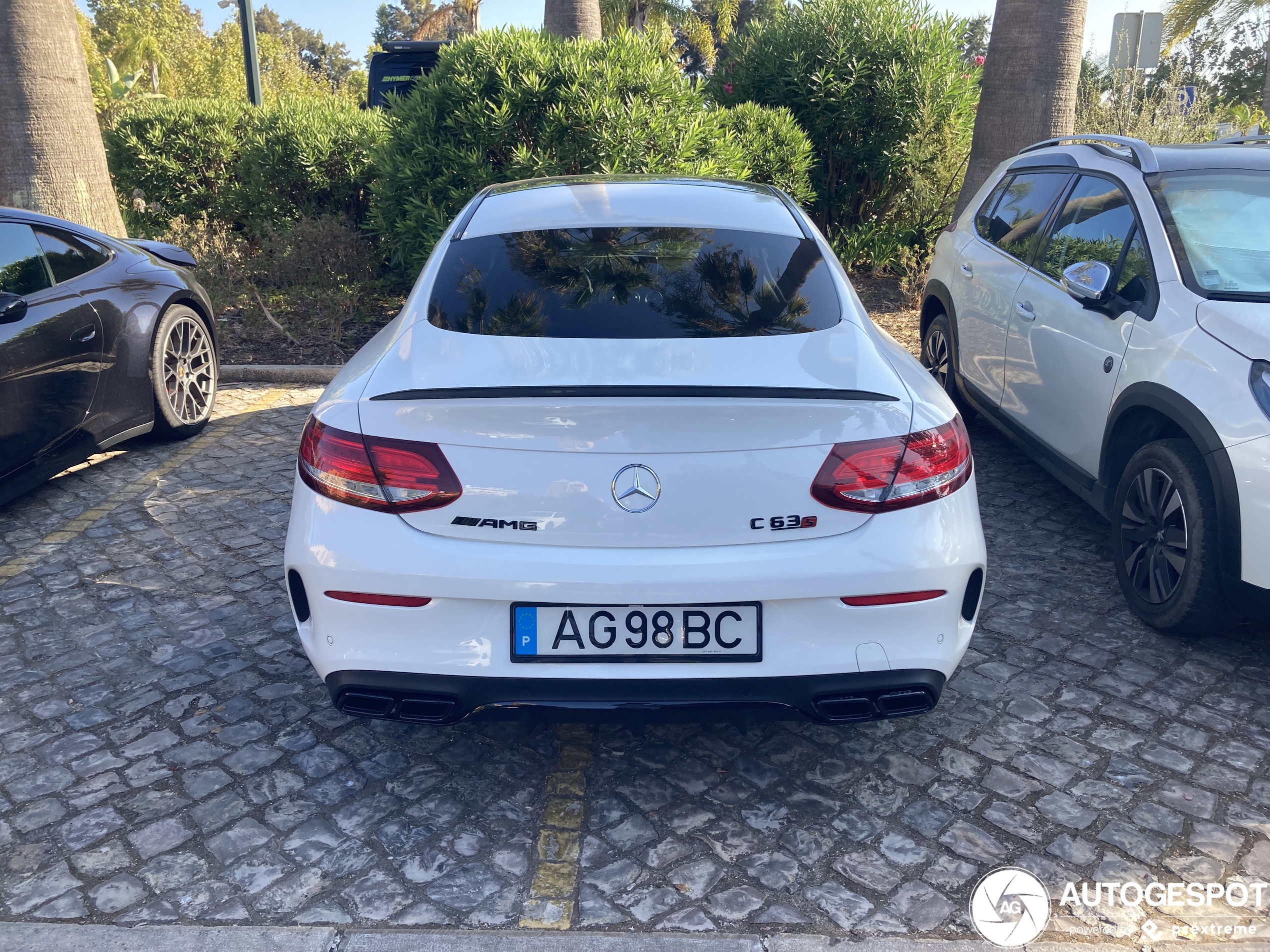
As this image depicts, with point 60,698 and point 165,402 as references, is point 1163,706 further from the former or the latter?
point 165,402

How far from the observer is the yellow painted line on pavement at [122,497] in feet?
15.8

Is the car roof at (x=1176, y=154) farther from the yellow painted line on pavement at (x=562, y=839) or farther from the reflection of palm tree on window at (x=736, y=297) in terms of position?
the yellow painted line on pavement at (x=562, y=839)

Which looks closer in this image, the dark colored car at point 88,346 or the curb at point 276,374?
the dark colored car at point 88,346

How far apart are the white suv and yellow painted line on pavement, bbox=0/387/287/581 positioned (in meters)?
4.62

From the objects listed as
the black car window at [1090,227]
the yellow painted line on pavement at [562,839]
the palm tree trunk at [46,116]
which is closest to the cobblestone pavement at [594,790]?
the yellow painted line on pavement at [562,839]

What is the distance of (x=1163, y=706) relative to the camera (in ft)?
11.9

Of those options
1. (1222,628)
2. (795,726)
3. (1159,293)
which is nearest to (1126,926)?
(795,726)

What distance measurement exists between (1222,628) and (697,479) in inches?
98.7

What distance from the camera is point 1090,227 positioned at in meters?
4.98

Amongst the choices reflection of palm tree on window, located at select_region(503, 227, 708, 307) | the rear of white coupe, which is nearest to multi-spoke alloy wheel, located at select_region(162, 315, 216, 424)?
reflection of palm tree on window, located at select_region(503, 227, 708, 307)

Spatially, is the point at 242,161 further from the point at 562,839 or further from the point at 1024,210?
the point at 562,839

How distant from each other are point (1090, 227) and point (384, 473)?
379cm

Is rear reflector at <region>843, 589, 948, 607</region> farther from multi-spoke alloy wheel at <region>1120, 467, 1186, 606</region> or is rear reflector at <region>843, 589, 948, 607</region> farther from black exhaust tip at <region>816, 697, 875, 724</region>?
multi-spoke alloy wheel at <region>1120, 467, 1186, 606</region>

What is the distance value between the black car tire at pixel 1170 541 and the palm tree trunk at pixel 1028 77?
5.52m
